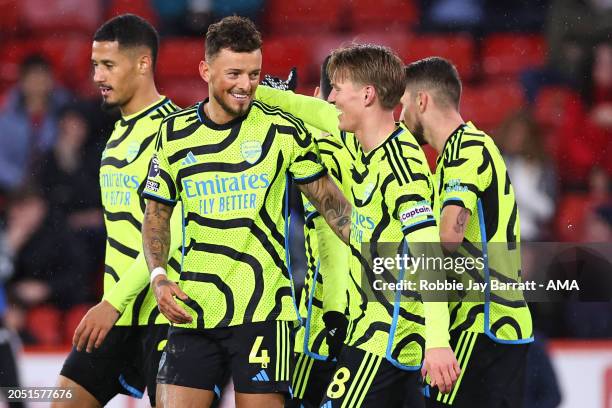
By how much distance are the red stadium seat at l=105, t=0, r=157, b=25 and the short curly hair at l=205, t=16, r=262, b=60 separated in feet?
20.4

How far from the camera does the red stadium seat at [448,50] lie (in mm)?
11117

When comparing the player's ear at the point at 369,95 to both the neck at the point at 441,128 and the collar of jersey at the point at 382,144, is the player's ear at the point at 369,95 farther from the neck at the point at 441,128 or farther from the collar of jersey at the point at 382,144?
the neck at the point at 441,128

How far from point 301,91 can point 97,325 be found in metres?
5.37

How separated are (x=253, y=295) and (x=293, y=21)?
674 centimetres

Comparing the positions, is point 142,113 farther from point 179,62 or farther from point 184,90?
point 179,62

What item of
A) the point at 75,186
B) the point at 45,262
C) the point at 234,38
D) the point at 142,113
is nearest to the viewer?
the point at 234,38

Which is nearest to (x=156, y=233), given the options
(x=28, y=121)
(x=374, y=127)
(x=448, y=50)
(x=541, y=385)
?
(x=374, y=127)

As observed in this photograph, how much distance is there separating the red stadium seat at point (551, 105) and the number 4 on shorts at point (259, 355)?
6.24m

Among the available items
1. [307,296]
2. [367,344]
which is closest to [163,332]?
[307,296]

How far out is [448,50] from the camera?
1114 cm

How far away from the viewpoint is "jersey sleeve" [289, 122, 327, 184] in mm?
5109

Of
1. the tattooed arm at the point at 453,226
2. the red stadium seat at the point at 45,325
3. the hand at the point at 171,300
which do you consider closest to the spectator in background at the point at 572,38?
the red stadium seat at the point at 45,325

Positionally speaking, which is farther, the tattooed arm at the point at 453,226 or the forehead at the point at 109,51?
the forehead at the point at 109,51

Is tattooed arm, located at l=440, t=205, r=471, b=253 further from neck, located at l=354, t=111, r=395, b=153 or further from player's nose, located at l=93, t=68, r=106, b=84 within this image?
player's nose, located at l=93, t=68, r=106, b=84
